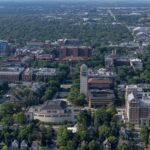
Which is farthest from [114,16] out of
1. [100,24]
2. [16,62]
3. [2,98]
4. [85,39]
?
[2,98]

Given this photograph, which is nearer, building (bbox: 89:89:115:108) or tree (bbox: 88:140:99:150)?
tree (bbox: 88:140:99:150)

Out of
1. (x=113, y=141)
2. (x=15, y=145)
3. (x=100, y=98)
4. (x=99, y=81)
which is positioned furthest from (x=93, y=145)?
(x=99, y=81)

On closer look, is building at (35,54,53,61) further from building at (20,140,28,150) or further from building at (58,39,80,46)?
building at (20,140,28,150)

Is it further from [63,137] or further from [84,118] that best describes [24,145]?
[84,118]

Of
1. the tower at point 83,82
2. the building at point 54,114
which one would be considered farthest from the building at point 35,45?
the building at point 54,114

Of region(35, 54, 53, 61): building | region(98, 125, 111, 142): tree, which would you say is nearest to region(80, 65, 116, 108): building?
region(98, 125, 111, 142): tree

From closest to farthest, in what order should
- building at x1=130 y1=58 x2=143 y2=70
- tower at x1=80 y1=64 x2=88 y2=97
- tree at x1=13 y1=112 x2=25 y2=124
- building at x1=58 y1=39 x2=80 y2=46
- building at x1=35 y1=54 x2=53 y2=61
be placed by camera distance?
tree at x1=13 y1=112 x2=25 y2=124
tower at x1=80 y1=64 x2=88 y2=97
building at x1=130 y1=58 x2=143 y2=70
building at x1=35 y1=54 x2=53 y2=61
building at x1=58 y1=39 x2=80 y2=46

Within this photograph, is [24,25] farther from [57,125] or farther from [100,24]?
[57,125]

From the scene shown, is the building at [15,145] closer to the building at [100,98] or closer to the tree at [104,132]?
the tree at [104,132]
